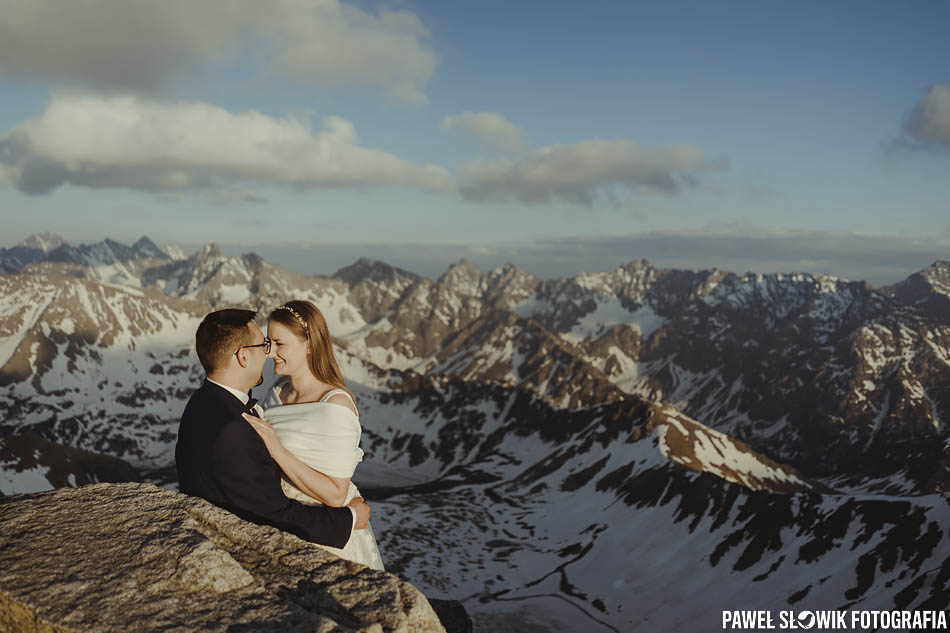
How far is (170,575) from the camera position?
19.4ft

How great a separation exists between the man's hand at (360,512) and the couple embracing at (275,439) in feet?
0.06

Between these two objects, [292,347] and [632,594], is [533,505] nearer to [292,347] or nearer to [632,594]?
[632,594]

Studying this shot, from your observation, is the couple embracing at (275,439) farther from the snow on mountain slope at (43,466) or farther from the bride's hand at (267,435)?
the snow on mountain slope at (43,466)

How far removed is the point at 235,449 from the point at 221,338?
1.65 meters

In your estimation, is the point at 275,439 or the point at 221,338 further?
the point at 221,338

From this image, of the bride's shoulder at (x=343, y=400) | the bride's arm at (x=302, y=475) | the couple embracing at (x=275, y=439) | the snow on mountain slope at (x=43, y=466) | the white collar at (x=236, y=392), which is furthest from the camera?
the snow on mountain slope at (x=43, y=466)

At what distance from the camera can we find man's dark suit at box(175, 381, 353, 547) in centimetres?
709

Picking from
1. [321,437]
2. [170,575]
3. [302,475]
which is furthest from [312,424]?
[170,575]

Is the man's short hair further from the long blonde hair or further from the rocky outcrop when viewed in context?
the rocky outcrop

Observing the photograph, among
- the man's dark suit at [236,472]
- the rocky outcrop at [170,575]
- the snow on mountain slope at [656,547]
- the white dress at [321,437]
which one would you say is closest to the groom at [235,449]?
the man's dark suit at [236,472]

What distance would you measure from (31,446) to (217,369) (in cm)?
17176

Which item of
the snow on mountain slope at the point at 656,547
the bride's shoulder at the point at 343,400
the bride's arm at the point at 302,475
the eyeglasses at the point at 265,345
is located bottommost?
the snow on mountain slope at the point at 656,547

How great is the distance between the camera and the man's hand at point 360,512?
26.6 feet

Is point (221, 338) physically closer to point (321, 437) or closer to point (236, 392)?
point (236, 392)
